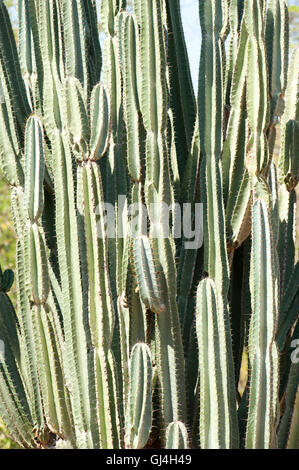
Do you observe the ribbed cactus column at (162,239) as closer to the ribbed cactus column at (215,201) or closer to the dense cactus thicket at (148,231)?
the dense cactus thicket at (148,231)

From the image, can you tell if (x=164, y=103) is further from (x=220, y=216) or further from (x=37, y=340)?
(x=37, y=340)

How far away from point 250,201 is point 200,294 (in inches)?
16.1

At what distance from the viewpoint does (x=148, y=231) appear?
270cm

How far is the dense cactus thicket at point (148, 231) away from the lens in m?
2.49

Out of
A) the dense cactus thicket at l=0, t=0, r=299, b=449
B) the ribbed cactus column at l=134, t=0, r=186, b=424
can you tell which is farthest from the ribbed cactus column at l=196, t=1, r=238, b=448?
the ribbed cactus column at l=134, t=0, r=186, b=424

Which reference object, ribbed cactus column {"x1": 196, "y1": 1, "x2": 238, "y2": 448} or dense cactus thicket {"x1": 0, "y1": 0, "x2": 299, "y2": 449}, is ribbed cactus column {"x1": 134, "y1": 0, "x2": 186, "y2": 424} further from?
ribbed cactus column {"x1": 196, "y1": 1, "x2": 238, "y2": 448}

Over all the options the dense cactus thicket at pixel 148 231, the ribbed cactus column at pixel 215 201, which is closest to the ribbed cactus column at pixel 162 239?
the dense cactus thicket at pixel 148 231

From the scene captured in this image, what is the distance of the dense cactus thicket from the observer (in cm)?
249

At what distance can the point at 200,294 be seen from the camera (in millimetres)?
2521

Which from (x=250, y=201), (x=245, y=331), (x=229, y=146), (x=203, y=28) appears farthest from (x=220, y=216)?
(x=203, y=28)

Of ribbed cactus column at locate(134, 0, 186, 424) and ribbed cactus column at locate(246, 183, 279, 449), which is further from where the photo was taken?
ribbed cactus column at locate(134, 0, 186, 424)

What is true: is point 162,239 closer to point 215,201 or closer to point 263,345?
point 215,201

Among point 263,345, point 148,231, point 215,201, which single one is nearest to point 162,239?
point 148,231

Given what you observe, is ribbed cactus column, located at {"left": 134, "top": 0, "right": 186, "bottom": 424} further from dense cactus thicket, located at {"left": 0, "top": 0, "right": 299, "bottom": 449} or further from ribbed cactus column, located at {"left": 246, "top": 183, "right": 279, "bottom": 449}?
ribbed cactus column, located at {"left": 246, "top": 183, "right": 279, "bottom": 449}
